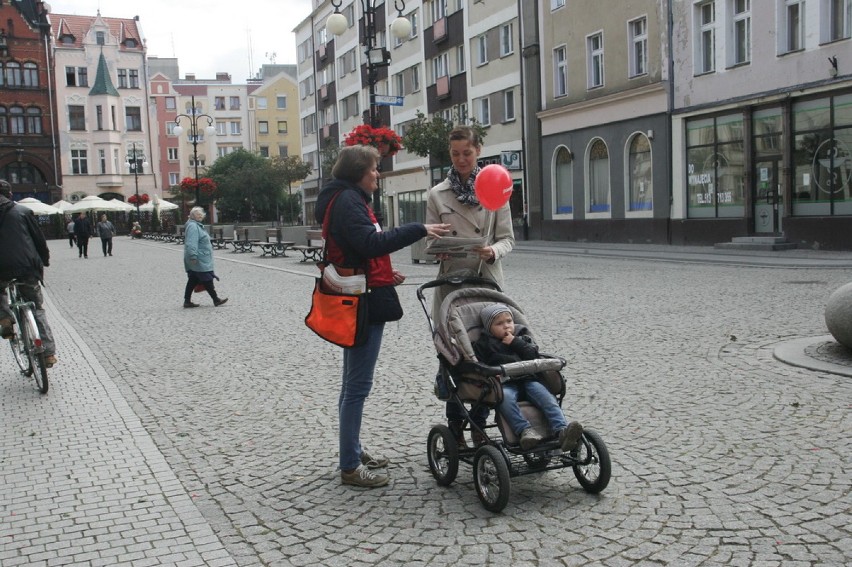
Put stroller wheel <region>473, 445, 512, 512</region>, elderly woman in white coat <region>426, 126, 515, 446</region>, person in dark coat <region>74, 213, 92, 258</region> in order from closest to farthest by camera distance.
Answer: stroller wheel <region>473, 445, 512, 512</region> < elderly woman in white coat <region>426, 126, 515, 446</region> < person in dark coat <region>74, 213, 92, 258</region>

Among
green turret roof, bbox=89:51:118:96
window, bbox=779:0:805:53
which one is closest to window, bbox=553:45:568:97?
window, bbox=779:0:805:53

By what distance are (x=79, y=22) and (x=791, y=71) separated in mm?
77197

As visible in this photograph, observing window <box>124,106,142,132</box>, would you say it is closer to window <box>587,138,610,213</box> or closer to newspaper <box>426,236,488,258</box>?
window <box>587,138,610,213</box>

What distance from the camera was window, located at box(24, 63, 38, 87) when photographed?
74.6 m

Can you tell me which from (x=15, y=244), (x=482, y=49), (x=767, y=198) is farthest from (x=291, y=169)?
(x=15, y=244)

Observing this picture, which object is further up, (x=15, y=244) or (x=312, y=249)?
(x=15, y=244)

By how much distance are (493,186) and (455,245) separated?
0.41 metres

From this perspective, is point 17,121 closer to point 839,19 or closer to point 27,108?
point 27,108

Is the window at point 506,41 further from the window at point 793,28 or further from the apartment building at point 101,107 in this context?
the apartment building at point 101,107

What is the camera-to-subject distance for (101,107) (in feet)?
259

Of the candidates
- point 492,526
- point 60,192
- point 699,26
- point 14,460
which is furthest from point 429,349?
point 60,192

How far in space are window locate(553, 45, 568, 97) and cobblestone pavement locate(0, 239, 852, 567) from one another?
938 inches

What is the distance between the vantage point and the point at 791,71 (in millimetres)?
22562

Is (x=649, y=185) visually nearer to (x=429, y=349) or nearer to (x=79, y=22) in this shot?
(x=429, y=349)
